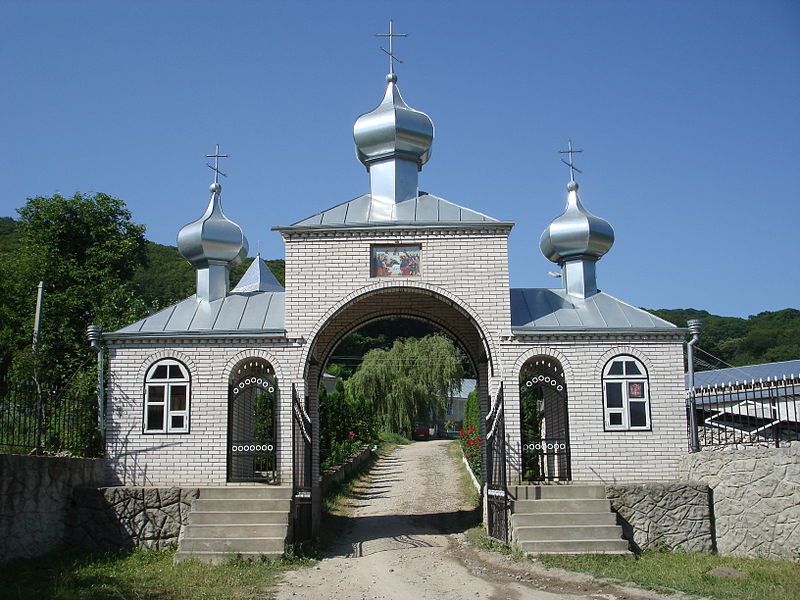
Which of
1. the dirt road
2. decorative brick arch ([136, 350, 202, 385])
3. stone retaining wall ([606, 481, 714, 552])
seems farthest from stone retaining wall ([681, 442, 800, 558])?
decorative brick arch ([136, 350, 202, 385])

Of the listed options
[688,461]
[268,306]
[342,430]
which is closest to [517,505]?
[688,461]

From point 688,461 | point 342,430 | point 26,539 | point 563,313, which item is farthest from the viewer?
point 342,430

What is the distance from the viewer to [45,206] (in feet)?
88.7

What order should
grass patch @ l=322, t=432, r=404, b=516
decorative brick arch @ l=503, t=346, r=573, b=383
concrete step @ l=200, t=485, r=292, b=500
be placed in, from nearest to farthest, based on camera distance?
concrete step @ l=200, t=485, r=292, b=500 < decorative brick arch @ l=503, t=346, r=573, b=383 < grass patch @ l=322, t=432, r=404, b=516

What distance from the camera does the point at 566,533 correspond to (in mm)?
11570

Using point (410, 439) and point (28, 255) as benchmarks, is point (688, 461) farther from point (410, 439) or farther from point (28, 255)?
point (410, 439)

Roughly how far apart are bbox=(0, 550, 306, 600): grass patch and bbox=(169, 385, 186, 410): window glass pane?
93.7 inches

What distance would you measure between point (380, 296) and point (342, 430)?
11.9m

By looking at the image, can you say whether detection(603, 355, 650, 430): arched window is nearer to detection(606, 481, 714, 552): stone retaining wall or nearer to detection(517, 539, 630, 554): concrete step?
detection(606, 481, 714, 552): stone retaining wall

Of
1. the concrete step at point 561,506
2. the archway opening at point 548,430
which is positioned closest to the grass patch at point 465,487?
the archway opening at point 548,430

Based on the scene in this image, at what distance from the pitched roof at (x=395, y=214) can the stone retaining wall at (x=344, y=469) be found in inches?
195

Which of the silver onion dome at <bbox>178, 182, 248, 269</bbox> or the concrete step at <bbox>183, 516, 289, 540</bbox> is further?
the silver onion dome at <bbox>178, 182, 248, 269</bbox>

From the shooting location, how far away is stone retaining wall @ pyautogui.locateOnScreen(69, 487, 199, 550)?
12.3 m

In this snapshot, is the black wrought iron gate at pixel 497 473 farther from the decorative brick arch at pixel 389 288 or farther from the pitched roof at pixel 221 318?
the pitched roof at pixel 221 318
